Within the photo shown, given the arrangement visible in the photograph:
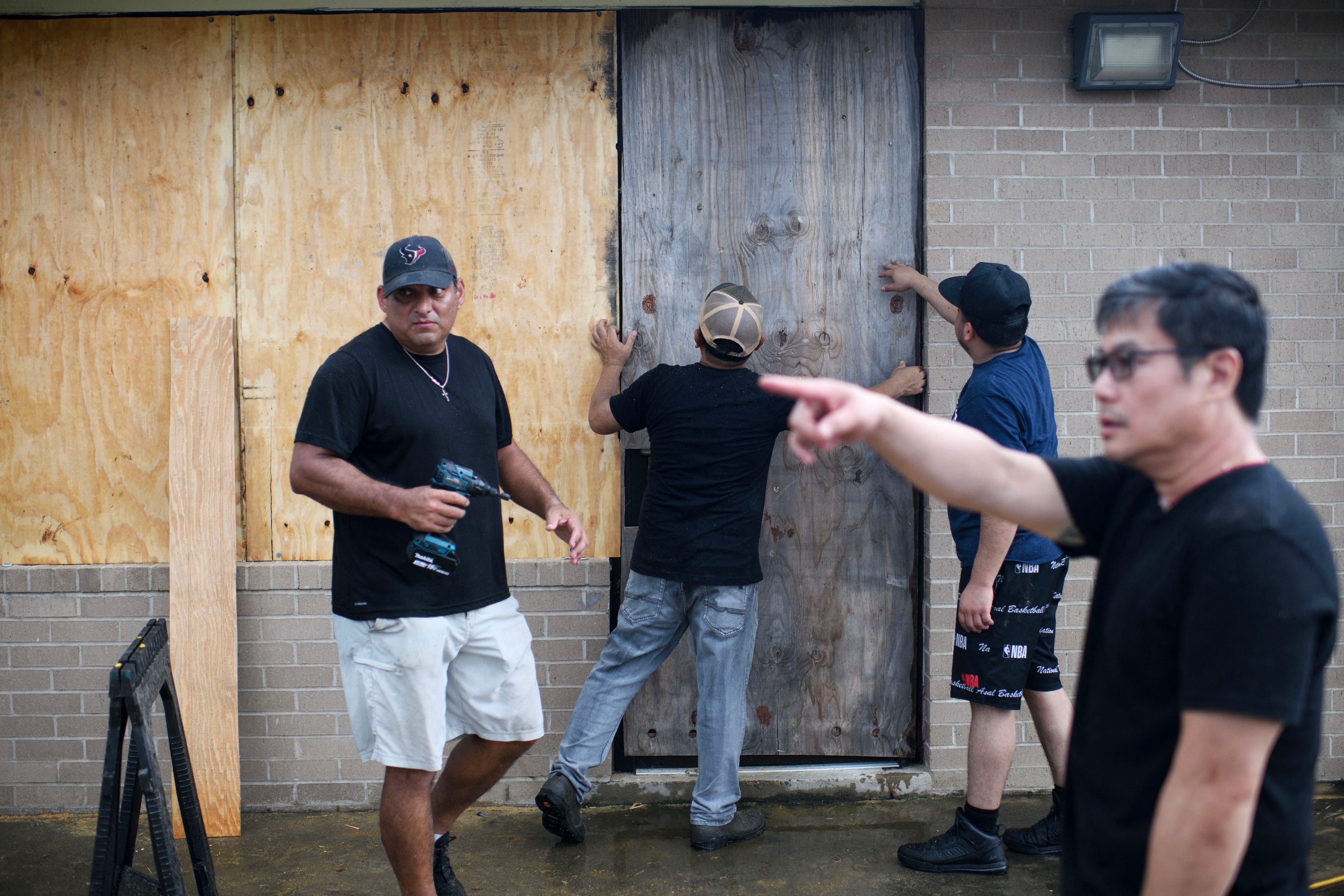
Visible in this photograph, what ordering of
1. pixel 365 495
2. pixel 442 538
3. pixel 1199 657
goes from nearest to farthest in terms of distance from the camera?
pixel 1199 657 → pixel 365 495 → pixel 442 538

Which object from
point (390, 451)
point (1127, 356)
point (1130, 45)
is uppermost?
point (1130, 45)

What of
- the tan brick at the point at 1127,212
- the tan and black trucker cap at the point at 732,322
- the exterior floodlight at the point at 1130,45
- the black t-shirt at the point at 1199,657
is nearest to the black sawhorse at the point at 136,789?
the tan and black trucker cap at the point at 732,322

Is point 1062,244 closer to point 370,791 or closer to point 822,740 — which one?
point 822,740

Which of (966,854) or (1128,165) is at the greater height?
(1128,165)

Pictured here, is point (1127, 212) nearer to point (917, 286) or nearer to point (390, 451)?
point (917, 286)

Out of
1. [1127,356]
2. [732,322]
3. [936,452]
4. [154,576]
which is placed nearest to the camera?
[1127,356]

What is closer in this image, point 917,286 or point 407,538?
point 407,538

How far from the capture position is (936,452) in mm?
1700

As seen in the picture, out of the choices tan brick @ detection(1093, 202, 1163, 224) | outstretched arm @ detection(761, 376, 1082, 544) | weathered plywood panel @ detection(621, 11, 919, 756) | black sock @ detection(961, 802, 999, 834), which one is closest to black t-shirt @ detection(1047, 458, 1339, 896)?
outstretched arm @ detection(761, 376, 1082, 544)

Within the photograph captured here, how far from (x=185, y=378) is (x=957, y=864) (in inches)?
130

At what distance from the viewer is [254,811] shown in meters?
4.05

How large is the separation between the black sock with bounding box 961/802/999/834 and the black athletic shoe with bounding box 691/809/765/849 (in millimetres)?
787

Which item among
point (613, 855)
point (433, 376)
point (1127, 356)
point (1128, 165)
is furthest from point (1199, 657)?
point (1128, 165)

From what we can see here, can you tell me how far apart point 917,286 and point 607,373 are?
123 centimetres
